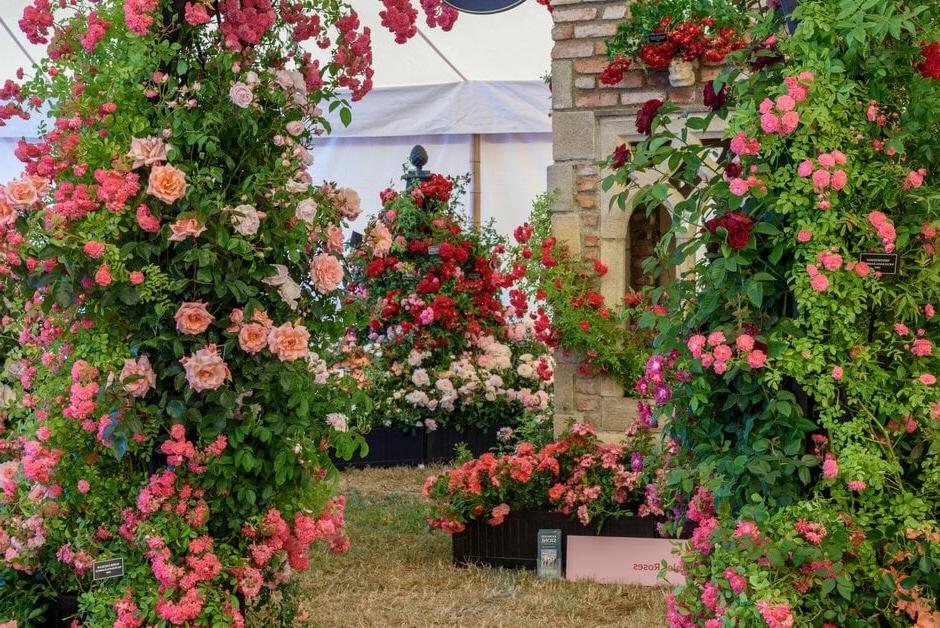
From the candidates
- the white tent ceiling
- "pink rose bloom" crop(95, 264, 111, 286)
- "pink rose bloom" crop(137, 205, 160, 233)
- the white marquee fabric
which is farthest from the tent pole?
"pink rose bloom" crop(95, 264, 111, 286)

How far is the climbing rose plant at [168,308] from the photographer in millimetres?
2865

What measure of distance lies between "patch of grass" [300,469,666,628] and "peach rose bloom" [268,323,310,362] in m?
1.01

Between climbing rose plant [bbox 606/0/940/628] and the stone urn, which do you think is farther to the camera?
the stone urn

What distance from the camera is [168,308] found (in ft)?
9.59

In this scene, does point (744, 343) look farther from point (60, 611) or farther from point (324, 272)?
point (60, 611)

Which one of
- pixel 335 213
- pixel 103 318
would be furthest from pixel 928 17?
pixel 103 318

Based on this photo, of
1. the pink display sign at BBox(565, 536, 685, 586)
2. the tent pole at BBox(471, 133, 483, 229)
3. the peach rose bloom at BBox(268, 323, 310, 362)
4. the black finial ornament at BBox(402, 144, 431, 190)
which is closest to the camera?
the peach rose bloom at BBox(268, 323, 310, 362)

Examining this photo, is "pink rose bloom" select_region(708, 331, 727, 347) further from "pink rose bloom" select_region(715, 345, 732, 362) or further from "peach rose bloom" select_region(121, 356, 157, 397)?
"peach rose bloom" select_region(121, 356, 157, 397)

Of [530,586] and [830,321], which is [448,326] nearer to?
[530,586]

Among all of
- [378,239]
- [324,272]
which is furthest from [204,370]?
[378,239]

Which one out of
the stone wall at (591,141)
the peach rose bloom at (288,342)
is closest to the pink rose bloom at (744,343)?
the peach rose bloom at (288,342)

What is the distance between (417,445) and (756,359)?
4994mm

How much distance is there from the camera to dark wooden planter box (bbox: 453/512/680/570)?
15.4ft

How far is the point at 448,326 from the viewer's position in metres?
7.38
